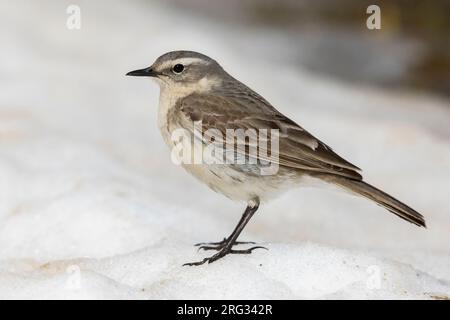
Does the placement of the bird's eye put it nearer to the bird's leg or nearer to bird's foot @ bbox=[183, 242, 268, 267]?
the bird's leg

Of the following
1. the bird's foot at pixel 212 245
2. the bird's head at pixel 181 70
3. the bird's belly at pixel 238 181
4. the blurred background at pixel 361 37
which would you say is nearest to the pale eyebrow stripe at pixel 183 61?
the bird's head at pixel 181 70

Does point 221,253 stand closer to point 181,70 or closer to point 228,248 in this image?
point 228,248

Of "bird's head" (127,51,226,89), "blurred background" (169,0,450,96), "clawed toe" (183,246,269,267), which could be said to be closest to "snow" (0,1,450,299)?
"clawed toe" (183,246,269,267)

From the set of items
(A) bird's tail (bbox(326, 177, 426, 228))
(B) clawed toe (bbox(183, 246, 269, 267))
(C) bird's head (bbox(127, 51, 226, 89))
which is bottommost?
(B) clawed toe (bbox(183, 246, 269, 267))

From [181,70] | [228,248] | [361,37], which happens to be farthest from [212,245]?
[361,37]

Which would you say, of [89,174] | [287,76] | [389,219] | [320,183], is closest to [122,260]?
[320,183]

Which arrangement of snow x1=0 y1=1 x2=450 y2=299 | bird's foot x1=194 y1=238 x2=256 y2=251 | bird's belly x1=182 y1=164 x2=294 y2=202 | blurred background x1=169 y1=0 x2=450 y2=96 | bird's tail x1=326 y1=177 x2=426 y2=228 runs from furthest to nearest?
blurred background x1=169 y1=0 x2=450 y2=96
bird's foot x1=194 y1=238 x2=256 y2=251
bird's belly x1=182 y1=164 x2=294 y2=202
bird's tail x1=326 y1=177 x2=426 y2=228
snow x1=0 y1=1 x2=450 y2=299

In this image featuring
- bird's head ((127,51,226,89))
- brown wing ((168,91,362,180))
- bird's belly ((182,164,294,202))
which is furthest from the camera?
bird's head ((127,51,226,89))
